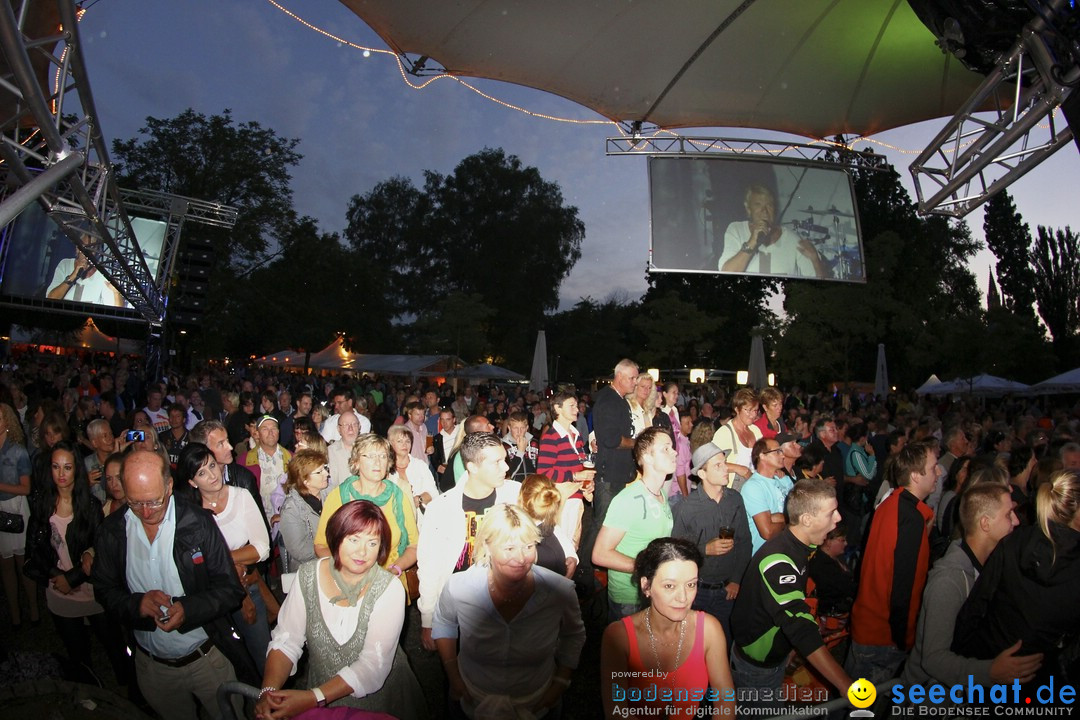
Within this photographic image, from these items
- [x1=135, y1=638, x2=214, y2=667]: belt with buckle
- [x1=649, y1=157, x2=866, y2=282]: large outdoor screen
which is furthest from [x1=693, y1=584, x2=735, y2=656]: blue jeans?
[x1=649, y1=157, x2=866, y2=282]: large outdoor screen

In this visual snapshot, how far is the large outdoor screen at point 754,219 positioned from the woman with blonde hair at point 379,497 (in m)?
6.59

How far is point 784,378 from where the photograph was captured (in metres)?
28.0

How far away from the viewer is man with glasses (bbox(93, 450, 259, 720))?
8.87 ft

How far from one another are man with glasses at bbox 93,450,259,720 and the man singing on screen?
27.8 feet

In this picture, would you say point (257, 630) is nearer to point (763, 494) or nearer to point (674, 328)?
point (763, 494)

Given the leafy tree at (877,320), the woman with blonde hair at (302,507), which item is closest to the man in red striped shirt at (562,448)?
the woman with blonde hair at (302,507)

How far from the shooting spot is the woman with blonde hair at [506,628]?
8.16ft

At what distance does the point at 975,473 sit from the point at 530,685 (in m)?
3.17

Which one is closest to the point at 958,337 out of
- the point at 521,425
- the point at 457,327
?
the point at 457,327

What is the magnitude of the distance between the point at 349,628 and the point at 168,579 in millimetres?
916

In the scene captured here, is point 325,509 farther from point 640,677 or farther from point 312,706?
point 640,677

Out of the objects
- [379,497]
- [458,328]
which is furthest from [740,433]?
[458,328]

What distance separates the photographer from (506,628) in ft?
8.25

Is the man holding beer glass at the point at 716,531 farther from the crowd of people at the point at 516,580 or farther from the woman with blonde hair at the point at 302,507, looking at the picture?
the woman with blonde hair at the point at 302,507
